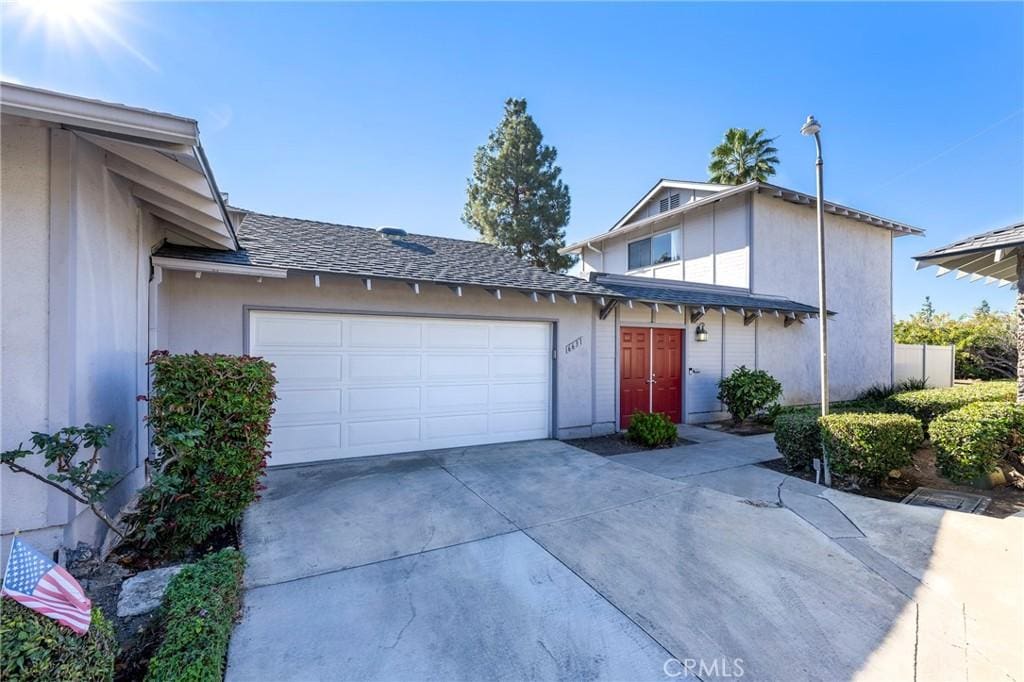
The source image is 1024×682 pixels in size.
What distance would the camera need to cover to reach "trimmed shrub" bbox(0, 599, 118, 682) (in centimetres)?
160

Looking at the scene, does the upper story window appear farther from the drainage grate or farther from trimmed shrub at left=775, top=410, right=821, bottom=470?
the drainage grate

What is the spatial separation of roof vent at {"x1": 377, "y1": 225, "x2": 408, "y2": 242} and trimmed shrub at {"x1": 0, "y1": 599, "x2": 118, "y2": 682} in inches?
322

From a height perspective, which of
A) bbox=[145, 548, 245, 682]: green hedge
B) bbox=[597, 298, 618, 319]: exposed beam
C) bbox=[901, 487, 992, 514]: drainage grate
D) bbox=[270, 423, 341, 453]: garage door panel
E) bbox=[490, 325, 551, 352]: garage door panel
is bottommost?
bbox=[901, 487, 992, 514]: drainage grate

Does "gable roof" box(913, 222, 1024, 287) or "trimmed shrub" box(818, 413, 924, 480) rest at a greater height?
"gable roof" box(913, 222, 1024, 287)

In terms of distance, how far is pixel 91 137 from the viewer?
2.95 m

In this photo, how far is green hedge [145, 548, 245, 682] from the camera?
2059 mm

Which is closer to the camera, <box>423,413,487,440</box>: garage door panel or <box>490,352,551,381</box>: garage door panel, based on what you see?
<box>423,413,487,440</box>: garage door panel

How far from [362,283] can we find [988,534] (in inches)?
308

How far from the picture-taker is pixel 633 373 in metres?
9.16

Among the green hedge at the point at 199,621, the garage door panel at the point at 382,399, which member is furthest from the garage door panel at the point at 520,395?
the green hedge at the point at 199,621

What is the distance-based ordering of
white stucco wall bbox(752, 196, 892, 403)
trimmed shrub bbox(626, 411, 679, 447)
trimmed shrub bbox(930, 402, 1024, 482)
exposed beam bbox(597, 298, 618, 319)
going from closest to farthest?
trimmed shrub bbox(930, 402, 1024, 482), trimmed shrub bbox(626, 411, 679, 447), exposed beam bbox(597, 298, 618, 319), white stucco wall bbox(752, 196, 892, 403)

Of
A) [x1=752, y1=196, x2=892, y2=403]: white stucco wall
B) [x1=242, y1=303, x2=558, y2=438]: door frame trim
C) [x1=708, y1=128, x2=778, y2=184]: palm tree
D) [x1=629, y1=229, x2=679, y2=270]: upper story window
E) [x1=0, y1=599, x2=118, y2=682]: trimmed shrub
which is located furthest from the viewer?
[x1=708, y1=128, x2=778, y2=184]: palm tree

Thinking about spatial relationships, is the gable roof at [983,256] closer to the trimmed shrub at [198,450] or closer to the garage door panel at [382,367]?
the garage door panel at [382,367]

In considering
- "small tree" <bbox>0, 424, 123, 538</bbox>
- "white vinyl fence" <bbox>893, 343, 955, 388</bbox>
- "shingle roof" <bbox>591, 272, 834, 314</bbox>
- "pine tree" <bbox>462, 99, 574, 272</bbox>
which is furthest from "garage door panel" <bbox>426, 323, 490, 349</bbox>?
"pine tree" <bbox>462, 99, 574, 272</bbox>
